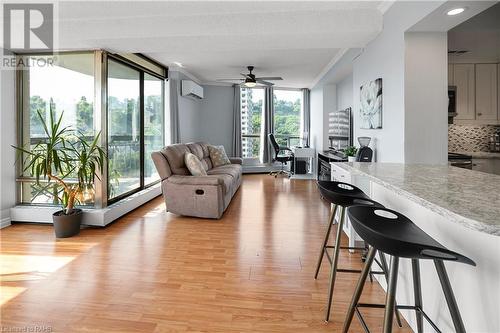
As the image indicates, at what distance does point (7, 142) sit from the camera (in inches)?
151

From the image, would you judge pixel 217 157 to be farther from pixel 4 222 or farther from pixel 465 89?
pixel 465 89

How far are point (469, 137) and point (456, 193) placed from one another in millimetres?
3911

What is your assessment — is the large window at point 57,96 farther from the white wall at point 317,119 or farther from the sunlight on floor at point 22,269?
the white wall at point 317,119

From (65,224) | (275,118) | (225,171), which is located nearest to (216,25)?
(225,171)

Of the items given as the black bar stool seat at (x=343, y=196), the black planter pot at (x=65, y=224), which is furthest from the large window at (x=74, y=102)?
the black bar stool seat at (x=343, y=196)

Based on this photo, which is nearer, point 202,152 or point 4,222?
point 4,222

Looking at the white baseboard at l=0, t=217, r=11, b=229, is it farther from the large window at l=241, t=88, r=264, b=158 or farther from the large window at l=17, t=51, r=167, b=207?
the large window at l=241, t=88, r=264, b=158

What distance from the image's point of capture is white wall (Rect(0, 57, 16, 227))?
3.76 m

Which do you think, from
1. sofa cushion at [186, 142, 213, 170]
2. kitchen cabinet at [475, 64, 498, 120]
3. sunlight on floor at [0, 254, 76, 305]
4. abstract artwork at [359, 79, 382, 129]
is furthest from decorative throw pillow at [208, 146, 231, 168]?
kitchen cabinet at [475, 64, 498, 120]

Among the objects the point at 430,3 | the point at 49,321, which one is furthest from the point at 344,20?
the point at 49,321

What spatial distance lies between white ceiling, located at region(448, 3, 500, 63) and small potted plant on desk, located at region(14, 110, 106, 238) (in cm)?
446

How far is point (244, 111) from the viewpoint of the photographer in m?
8.68

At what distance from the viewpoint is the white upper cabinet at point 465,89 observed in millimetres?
4062

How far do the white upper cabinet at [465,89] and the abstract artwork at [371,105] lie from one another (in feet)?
4.29
